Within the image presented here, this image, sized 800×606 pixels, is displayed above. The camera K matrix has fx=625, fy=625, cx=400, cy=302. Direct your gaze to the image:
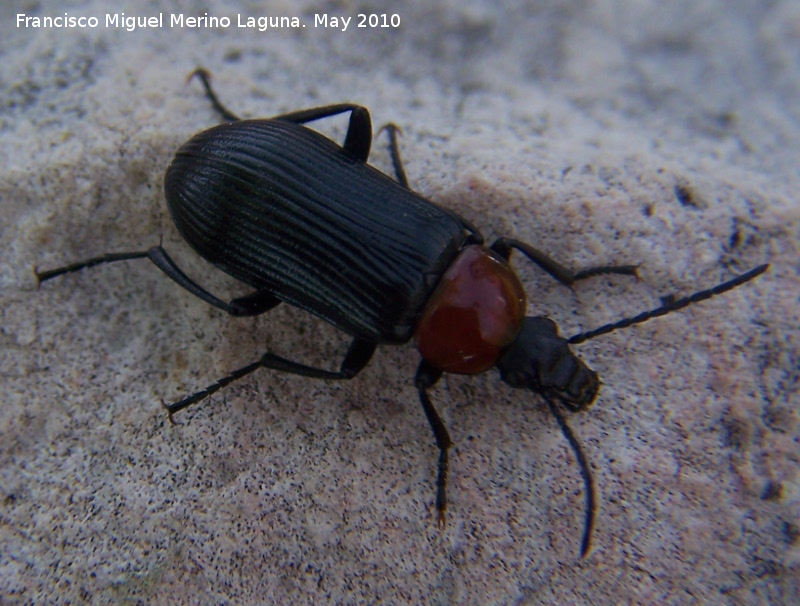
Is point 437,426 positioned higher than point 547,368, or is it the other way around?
point 547,368

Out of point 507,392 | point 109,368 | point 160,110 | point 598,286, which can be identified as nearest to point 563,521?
point 507,392

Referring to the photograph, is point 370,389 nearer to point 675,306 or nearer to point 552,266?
point 552,266

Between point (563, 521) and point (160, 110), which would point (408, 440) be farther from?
point (160, 110)

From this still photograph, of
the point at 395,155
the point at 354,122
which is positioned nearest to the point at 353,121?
the point at 354,122

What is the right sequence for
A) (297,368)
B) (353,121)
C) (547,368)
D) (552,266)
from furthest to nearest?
(353,121) → (552,266) → (297,368) → (547,368)

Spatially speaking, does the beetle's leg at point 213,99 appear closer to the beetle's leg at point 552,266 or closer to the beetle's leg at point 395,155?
the beetle's leg at point 395,155

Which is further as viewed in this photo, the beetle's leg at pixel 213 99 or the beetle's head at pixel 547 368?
the beetle's leg at pixel 213 99

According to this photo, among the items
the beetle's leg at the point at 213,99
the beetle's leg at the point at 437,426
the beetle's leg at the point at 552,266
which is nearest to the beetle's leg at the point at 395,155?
the beetle's leg at the point at 552,266
